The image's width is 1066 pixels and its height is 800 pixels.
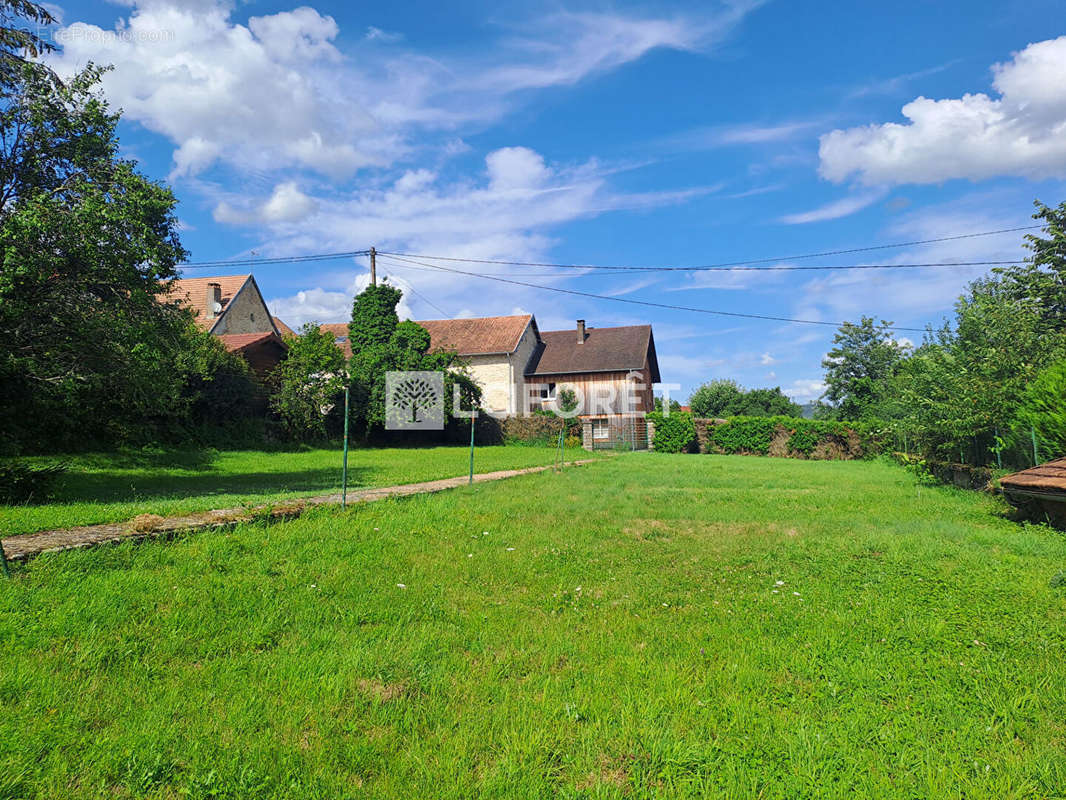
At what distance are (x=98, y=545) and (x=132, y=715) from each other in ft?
9.92

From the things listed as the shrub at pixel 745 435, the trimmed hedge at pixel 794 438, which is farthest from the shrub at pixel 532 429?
the shrub at pixel 745 435

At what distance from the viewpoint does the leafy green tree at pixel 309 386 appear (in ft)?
83.6

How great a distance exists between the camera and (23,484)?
31.8 ft

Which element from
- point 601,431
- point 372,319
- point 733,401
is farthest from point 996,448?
point 733,401

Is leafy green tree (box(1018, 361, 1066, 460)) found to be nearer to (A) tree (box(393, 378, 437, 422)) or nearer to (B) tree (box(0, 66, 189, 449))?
Result: (B) tree (box(0, 66, 189, 449))

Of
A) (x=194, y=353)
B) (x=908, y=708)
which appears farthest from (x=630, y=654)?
(x=194, y=353)

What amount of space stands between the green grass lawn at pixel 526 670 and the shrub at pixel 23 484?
17.7 ft

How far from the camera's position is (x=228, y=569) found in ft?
18.4

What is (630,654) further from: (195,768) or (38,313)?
(38,313)

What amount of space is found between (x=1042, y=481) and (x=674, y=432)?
82.1 feet

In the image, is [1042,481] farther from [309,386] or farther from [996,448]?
[309,386]

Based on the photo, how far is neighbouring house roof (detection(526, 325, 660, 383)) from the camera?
129ft

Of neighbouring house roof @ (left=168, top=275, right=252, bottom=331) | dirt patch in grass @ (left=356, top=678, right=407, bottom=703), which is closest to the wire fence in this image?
dirt patch in grass @ (left=356, top=678, right=407, bottom=703)

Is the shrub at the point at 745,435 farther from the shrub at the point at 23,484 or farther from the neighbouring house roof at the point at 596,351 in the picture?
the shrub at the point at 23,484
